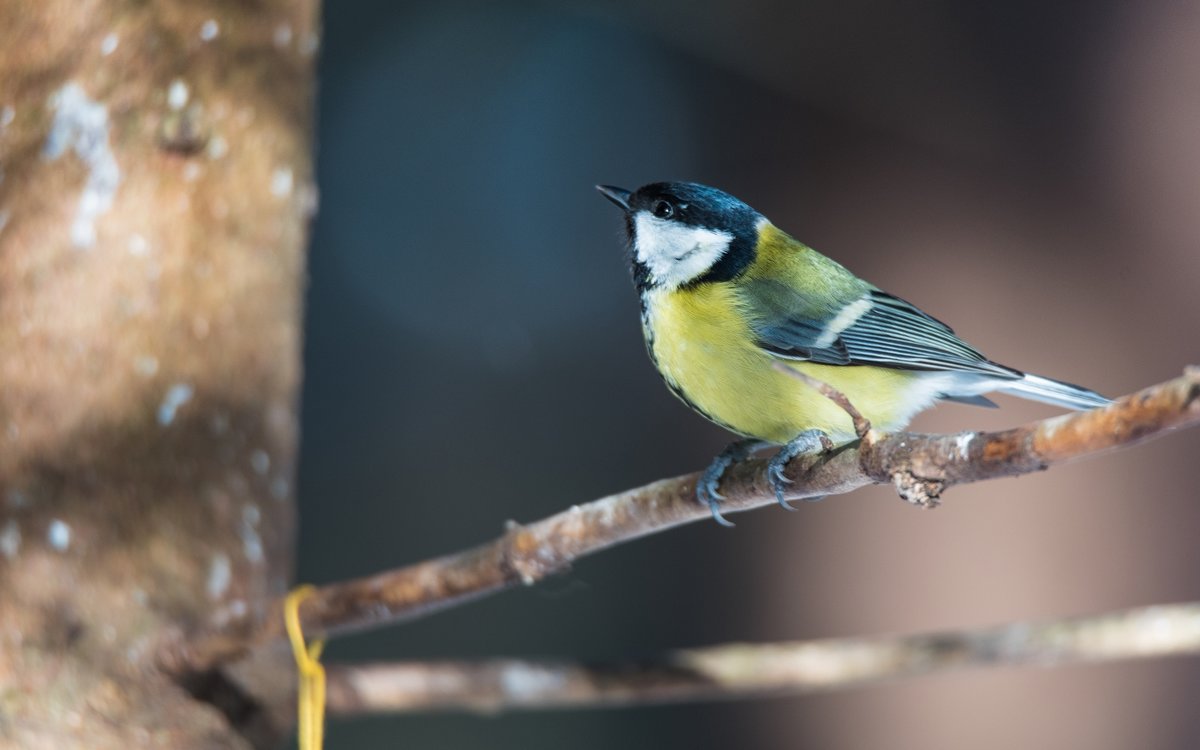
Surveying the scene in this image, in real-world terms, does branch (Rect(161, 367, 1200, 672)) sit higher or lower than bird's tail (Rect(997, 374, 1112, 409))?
lower

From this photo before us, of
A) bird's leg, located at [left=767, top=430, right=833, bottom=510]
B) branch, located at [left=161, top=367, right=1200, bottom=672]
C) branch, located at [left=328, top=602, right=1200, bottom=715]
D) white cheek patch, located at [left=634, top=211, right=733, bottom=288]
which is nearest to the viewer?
branch, located at [left=161, top=367, right=1200, bottom=672]

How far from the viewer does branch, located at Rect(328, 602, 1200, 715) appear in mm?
798

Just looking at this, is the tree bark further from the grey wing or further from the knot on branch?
the knot on branch

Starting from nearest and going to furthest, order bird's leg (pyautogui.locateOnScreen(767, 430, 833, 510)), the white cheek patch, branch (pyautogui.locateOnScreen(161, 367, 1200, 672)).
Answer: branch (pyautogui.locateOnScreen(161, 367, 1200, 672)) < bird's leg (pyautogui.locateOnScreen(767, 430, 833, 510)) < the white cheek patch

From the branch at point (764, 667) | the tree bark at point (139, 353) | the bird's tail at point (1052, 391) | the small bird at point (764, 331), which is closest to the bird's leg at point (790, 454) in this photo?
the small bird at point (764, 331)

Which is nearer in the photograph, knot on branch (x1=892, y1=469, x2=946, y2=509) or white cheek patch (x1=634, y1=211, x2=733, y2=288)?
knot on branch (x1=892, y1=469, x2=946, y2=509)

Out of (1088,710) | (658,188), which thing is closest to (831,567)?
(1088,710)

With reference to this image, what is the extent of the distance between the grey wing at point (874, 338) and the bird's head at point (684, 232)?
0.05 meters

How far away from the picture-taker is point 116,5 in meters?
0.77

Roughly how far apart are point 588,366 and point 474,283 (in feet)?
0.89

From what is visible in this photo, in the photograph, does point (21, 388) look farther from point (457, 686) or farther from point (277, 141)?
point (457, 686)

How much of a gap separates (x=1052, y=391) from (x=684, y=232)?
0.24m

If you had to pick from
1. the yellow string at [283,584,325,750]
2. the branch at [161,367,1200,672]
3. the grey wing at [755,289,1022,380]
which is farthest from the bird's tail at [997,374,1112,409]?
→ the yellow string at [283,584,325,750]

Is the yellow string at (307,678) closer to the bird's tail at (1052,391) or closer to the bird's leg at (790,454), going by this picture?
the bird's leg at (790,454)
